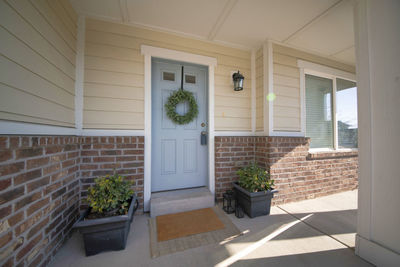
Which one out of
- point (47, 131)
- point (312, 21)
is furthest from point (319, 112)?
point (47, 131)

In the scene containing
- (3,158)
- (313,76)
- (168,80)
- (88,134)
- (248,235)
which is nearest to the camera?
(3,158)

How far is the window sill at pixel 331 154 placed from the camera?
246 centimetres

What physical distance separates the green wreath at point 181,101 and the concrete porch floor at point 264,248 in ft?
4.66

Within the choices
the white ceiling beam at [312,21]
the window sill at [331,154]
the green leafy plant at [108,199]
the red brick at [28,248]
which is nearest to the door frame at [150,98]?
the green leafy plant at [108,199]

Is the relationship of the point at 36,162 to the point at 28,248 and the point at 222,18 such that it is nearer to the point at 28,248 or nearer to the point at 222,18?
the point at 28,248

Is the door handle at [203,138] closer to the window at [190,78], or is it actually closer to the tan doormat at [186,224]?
the window at [190,78]

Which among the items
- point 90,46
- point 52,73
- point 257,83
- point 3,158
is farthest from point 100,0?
point 257,83

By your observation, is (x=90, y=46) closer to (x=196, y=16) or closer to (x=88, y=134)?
(x=88, y=134)

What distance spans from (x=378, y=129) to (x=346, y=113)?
91.3 inches

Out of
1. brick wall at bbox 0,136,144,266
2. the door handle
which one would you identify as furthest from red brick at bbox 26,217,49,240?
the door handle

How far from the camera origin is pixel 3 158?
0.88 meters

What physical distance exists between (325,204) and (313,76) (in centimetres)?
223

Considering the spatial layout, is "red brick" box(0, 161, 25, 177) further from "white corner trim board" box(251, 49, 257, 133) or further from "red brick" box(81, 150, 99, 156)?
"white corner trim board" box(251, 49, 257, 133)

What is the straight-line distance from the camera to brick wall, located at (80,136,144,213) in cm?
178
